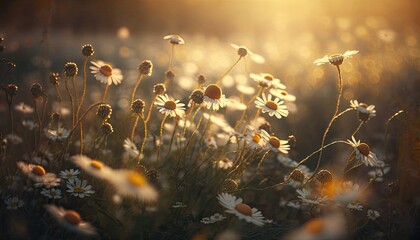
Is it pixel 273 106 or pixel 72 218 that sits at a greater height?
pixel 273 106

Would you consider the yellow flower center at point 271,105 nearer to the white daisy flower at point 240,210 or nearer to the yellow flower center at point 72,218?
the white daisy flower at point 240,210

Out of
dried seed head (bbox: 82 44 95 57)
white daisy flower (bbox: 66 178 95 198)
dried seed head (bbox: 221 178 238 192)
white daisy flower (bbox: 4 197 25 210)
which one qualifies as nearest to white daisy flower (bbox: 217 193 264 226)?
dried seed head (bbox: 221 178 238 192)

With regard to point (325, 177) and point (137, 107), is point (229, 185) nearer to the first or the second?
point (325, 177)

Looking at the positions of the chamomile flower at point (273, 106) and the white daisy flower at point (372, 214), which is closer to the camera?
the white daisy flower at point (372, 214)

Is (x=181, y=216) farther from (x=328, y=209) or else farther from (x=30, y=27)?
(x=30, y=27)

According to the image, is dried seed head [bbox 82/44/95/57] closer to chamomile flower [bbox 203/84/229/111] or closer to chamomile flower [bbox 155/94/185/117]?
chamomile flower [bbox 155/94/185/117]

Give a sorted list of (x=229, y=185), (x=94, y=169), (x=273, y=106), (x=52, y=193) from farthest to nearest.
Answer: (x=273, y=106) → (x=229, y=185) → (x=52, y=193) → (x=94, y=169)

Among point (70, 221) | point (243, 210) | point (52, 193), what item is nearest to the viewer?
point (70, 221)

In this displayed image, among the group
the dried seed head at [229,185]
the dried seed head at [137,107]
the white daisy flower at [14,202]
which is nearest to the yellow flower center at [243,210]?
the dried seed head at [229,185]

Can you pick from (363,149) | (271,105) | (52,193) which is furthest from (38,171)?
(363,149)
